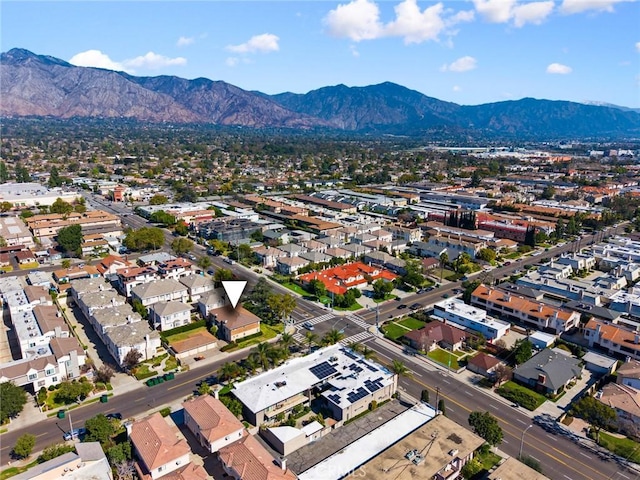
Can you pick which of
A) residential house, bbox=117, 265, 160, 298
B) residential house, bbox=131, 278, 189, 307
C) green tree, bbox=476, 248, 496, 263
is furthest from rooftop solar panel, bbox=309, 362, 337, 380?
green tree, bbox=476, 248, 496, 263

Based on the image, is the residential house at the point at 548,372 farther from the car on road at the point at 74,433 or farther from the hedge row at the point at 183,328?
the car on road at the point at 74,433

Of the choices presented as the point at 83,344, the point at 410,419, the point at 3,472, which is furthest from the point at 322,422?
the point at 83,344

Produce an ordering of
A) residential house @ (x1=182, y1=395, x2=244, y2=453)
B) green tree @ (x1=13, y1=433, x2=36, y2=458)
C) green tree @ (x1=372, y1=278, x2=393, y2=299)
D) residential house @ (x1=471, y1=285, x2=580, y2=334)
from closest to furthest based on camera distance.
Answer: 1. green tree @ (x1=13, y1=433, x2=36, y2=458)
2. residential house @ (x1=182, y1=395, x2=244, y2=453)
3. residential house @ (x1=471, y1=285, x2=580, y2=334)
4. green tree @ (x1=372, y1=278, x2=393, y2=299)

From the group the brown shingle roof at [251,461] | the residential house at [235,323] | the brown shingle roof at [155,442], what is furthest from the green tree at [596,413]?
the residential house at [235,323]

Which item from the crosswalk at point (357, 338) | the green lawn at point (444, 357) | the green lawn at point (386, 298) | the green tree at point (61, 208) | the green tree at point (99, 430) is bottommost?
the green lawn at point (444, 357)

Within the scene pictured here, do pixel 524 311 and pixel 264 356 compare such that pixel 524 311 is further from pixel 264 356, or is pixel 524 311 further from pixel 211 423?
pixel 211 423

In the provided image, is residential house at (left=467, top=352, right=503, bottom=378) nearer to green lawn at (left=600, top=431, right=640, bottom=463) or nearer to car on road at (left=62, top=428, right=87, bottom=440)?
green lawn at (left=600, top=431, right=640, bottom=463)
